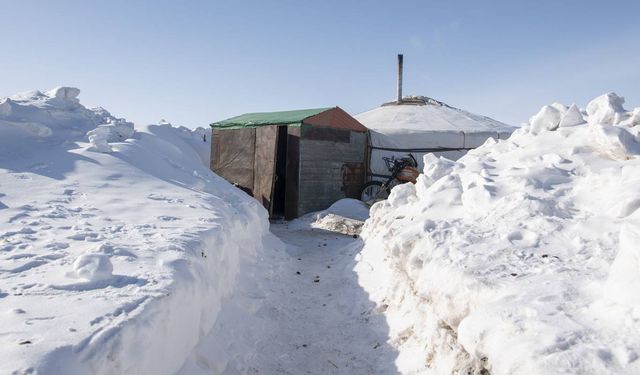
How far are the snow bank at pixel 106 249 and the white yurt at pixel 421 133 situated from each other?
231 inches

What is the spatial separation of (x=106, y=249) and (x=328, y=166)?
8633 mm

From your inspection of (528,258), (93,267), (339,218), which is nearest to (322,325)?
(528,258)

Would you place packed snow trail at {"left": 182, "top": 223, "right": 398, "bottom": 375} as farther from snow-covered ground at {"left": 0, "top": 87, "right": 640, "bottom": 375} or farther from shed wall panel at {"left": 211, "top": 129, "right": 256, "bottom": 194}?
shed wall panel at {"left": 211, "top": 129, "right": 256, "bottom": 194}

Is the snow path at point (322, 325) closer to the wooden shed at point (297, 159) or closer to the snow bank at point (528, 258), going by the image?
the snow bank at point (528, 258)

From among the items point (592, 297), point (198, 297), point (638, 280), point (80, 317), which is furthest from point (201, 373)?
point (638, 280)

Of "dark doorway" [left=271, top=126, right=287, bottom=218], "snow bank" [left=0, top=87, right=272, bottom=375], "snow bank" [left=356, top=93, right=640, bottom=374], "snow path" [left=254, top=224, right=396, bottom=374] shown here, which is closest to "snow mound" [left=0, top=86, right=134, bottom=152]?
"snow bank" [left=0, top=87, right=272, bottom=375]

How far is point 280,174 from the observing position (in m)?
12.1

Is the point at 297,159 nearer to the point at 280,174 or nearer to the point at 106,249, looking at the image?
the point at 280,174

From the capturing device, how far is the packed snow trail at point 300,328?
3.67m

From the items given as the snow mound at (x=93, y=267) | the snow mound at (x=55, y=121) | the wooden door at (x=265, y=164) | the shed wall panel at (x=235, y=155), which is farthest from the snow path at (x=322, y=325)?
the shed wall panel at (x=235, y=155)

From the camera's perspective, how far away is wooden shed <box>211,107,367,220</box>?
1145 centimetres

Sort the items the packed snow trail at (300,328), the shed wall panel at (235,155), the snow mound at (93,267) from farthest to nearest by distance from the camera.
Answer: the shed wall panel at (235,155)
the packed snow trail at (300,328)
the snow mound at (93,267)

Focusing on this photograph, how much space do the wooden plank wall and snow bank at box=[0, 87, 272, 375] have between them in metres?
3.43

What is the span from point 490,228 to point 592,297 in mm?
1396
